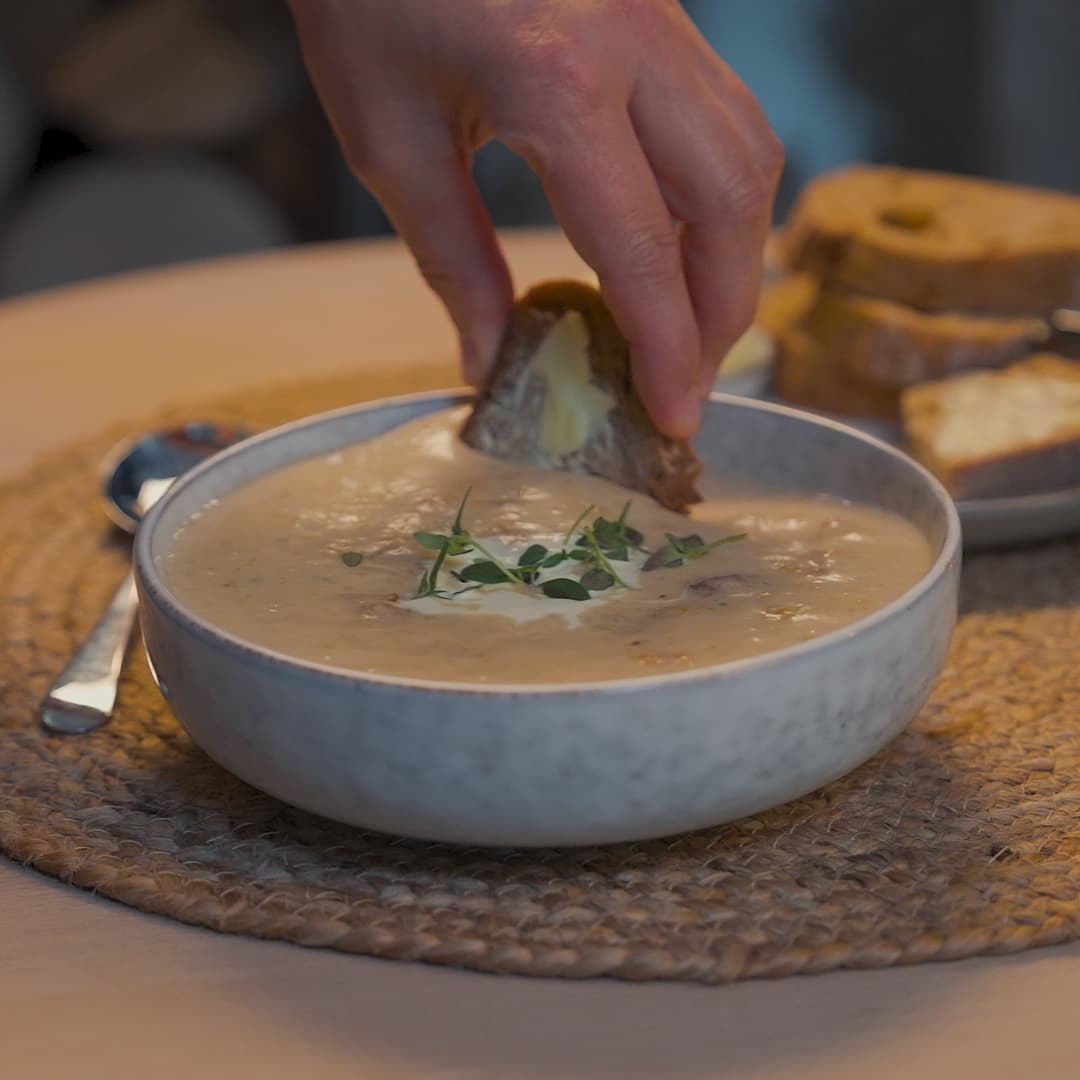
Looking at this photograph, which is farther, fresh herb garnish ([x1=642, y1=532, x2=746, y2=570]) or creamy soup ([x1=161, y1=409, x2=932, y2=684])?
fresh herb garnish ([x1=642, y1=532, x2=746, y2=570])

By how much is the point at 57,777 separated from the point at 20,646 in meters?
0.27

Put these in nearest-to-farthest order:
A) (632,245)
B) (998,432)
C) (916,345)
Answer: (632,245) → (998,432) → (916,345)

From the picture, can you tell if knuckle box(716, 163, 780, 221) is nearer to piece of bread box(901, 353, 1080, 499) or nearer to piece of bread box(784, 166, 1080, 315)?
piece of bread box(901, 353, 1080, 499)

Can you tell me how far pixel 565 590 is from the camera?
1.05m

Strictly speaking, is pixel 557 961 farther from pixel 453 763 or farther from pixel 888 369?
pixel 888 369

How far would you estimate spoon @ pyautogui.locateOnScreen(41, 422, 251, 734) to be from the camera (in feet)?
3.95

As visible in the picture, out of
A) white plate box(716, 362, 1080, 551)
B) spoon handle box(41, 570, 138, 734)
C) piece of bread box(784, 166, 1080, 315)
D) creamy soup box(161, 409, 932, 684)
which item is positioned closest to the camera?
creamy soup box(161, 409, 932, 684)

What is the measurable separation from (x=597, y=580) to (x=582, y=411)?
0.98ft

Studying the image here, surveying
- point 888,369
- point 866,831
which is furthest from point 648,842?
point 888,369

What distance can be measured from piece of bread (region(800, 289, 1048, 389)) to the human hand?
2.14 ft

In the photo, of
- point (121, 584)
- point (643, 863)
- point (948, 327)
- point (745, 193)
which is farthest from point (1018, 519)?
point (121, 584)

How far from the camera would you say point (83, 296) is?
7.86ft

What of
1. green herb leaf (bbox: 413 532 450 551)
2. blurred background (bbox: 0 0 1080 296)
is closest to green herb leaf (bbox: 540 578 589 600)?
green herb leaf (bbox: 413 532 450 551)

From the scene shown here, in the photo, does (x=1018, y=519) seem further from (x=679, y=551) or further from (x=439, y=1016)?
(x=439, y=1016)
